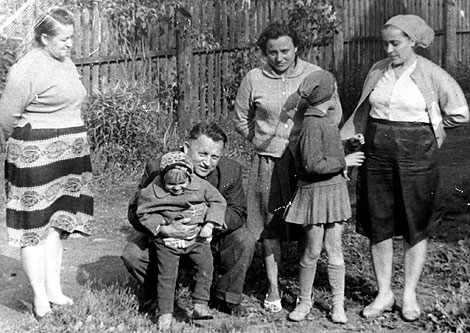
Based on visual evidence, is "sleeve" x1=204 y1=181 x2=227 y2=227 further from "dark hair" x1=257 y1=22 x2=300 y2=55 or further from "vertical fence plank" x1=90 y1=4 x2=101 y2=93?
"vertical fence plank" x1=90 y1=4 x2=101 y2=93

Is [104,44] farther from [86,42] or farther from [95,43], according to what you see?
[86,42]

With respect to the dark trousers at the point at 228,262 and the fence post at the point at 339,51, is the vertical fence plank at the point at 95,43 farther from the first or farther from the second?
the dark trousers at the point at 228,262

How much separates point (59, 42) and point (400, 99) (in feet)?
6.61

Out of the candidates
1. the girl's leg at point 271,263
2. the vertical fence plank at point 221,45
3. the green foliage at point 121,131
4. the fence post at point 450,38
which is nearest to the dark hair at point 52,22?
the girl's leg at point 271,263

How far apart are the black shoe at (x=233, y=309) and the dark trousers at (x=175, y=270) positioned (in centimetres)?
37

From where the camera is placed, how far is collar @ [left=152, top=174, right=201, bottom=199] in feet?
17.3

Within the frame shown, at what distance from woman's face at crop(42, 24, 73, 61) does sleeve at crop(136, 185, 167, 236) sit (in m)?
0.94

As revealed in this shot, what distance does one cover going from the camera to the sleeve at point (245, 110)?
5727mm

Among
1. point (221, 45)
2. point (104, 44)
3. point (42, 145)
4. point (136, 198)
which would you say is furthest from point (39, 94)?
point (221, 45)

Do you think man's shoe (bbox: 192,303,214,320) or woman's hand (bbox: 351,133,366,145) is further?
woman's hand (bbox: 351,133,366,145)

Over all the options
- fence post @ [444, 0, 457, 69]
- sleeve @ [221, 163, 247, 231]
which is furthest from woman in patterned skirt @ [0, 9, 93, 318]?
fence post @ [444, 0, 457, 69]

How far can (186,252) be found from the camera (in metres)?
5.31

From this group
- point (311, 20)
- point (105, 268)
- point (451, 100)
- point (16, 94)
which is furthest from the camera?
point (311, 20)

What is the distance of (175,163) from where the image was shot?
203 inches
